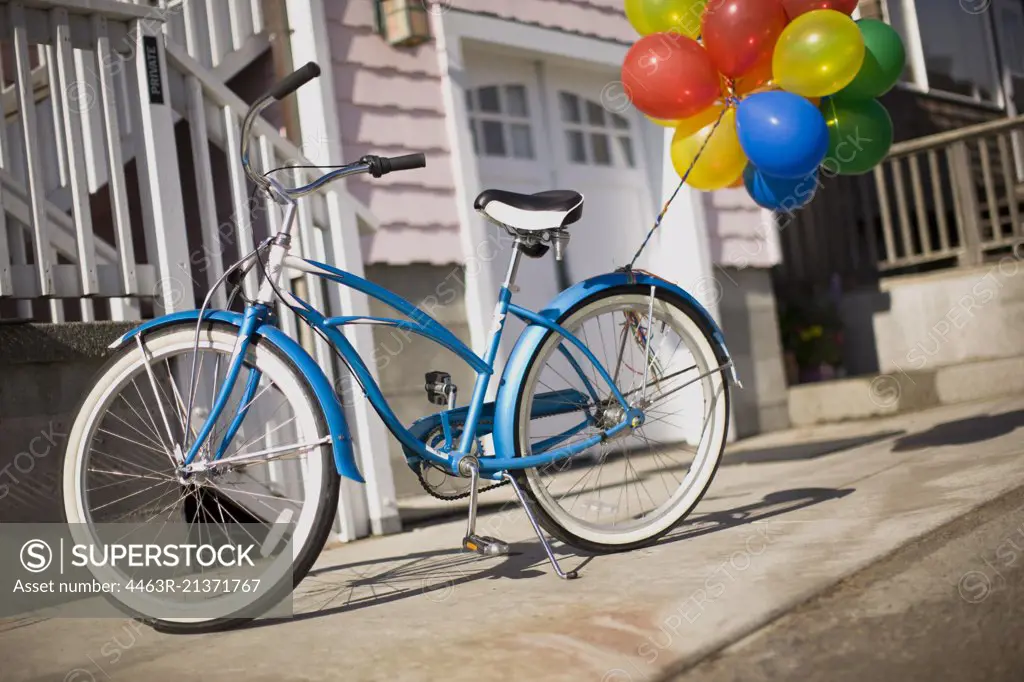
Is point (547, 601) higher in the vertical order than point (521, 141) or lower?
lower

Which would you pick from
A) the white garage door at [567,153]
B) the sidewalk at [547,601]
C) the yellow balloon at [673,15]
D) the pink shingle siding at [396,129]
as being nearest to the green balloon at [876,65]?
the yellow balloon at [673,15]

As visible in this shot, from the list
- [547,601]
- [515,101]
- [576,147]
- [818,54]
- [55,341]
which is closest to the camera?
[547,601]

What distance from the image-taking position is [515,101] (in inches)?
215

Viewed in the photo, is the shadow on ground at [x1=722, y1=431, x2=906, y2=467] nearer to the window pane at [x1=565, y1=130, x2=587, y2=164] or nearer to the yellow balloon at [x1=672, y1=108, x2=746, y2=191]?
the yellow balloon at [x1=672, y1=108, x2=746, y2=191]

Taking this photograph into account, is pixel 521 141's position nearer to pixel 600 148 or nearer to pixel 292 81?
pixel 600 148

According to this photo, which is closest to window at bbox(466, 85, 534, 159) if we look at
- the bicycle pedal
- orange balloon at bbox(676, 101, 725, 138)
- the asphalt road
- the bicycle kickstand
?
orange balloon at bbox(676, 101, 725, 138)

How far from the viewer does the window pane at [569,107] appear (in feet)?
18.8

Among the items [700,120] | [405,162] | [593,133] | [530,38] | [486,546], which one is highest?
[530,38]

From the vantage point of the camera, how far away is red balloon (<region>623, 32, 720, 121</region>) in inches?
124

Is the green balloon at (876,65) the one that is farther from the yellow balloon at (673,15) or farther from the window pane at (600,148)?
the window pane at (600,148)

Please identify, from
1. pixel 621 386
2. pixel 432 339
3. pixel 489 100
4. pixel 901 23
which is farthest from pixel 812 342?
pixel 432 339

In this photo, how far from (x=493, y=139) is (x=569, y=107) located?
68 centimetres

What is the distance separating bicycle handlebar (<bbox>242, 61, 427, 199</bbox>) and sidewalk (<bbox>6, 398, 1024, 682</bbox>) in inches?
39.3

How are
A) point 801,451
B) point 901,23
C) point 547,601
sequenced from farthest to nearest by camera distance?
point 901,23 → point 801,451 → point 547,601
